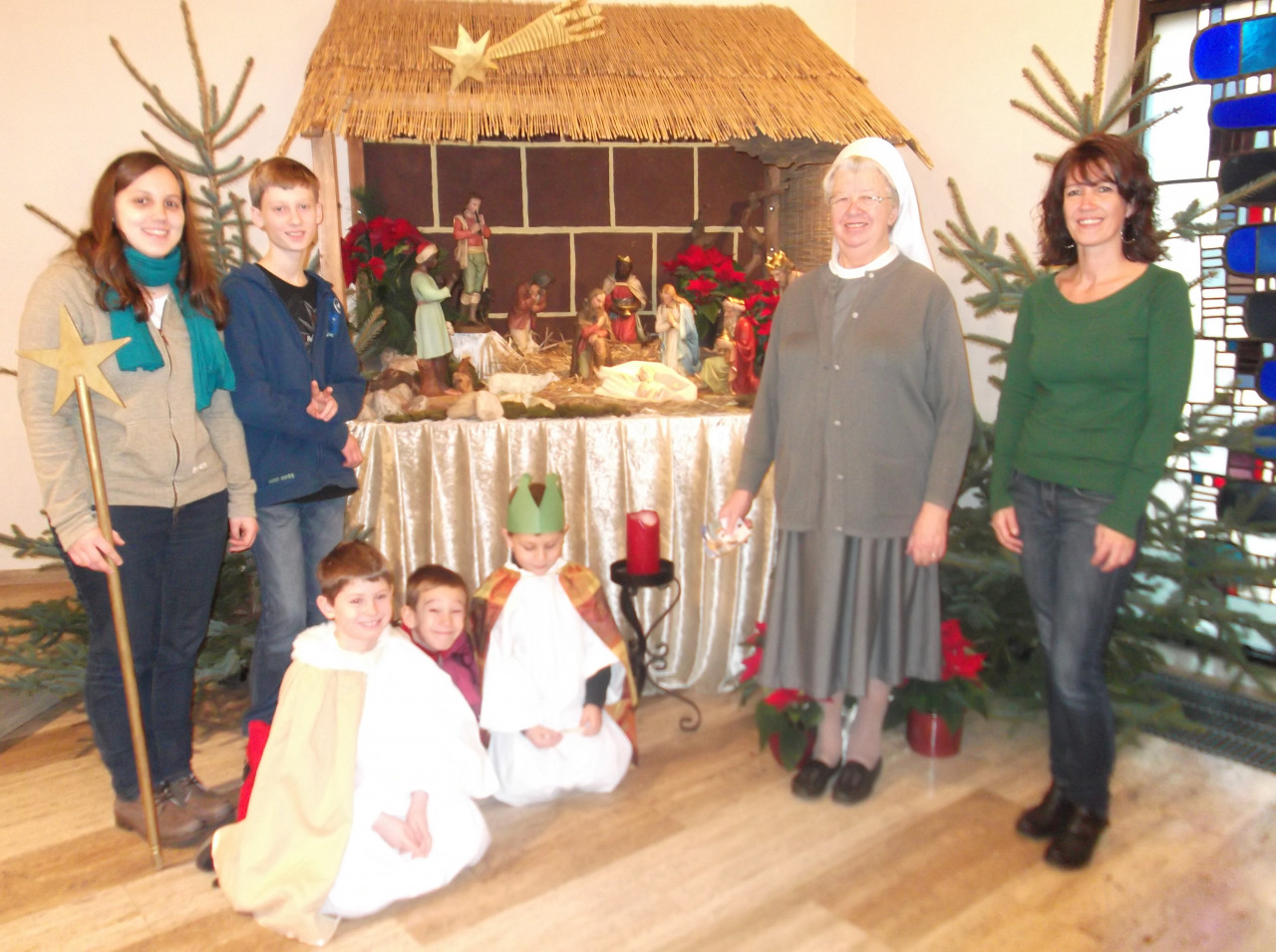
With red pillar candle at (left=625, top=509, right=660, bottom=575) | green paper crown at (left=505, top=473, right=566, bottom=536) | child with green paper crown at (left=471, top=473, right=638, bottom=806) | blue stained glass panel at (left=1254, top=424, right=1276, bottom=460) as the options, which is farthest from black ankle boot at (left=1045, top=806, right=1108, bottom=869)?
blue stained glass panel at (left=1254, top=424, right=1276, bottom=460)

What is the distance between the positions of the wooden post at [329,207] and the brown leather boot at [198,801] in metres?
1.53

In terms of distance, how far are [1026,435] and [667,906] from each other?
1293mm

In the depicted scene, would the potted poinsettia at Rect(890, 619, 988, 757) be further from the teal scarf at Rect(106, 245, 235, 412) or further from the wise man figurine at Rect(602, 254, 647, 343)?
the teal scarf at Rect(106, 245, 235, 412)

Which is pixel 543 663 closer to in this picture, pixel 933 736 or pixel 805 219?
pixel 933 736

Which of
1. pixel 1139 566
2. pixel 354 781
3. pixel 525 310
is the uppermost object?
pixel 525 310

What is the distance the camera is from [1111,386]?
1.95 meters

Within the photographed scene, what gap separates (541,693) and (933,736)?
1.14 meters

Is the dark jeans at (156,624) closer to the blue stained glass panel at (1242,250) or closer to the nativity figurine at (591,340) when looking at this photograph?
the nativity figurine at (591,340)

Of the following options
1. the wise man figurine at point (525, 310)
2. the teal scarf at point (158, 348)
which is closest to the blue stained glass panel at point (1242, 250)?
the wise man figurine at point (525, 310)

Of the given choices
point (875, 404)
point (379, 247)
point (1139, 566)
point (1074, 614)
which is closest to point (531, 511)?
point (875, 404)

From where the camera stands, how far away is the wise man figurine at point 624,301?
3.62m

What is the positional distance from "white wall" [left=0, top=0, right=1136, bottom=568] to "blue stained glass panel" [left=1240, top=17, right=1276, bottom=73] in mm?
822

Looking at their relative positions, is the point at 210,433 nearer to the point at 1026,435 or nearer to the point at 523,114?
the point at 523,114

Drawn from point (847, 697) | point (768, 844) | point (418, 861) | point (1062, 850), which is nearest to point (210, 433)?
point (418, 861)
